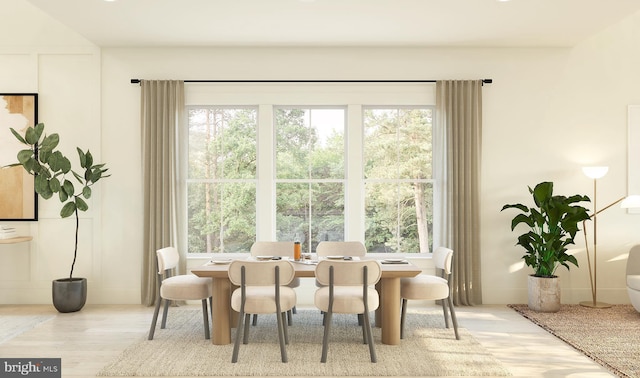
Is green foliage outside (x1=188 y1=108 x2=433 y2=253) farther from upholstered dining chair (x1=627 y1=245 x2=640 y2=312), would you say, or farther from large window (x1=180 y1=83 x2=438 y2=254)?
upholstered dining chair (x1=627 y1=245 x2=640 y2=312)

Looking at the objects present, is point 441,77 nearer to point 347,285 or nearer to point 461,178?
point 461,178

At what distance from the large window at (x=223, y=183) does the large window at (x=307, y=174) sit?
34cm

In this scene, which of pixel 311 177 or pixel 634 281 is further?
pixel 311 177

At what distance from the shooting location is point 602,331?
498 cm

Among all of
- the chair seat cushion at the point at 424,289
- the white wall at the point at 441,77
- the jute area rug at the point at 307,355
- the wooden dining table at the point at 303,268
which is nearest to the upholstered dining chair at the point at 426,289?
the chair seat cushion at the point at 424,289

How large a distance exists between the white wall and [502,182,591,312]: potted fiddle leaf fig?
42 cm

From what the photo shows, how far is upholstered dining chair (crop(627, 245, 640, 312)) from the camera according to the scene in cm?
551

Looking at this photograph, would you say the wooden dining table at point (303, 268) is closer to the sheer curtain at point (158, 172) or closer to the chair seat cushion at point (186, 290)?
the chair seat cushion at point (186, 290)

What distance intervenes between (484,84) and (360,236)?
7.72 feet

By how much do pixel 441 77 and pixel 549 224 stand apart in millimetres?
2099

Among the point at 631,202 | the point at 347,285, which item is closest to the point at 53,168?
the point at 347,285

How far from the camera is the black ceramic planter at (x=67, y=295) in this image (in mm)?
5699

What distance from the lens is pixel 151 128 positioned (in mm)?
6168

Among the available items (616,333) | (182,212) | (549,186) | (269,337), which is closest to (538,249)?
(549,186)
